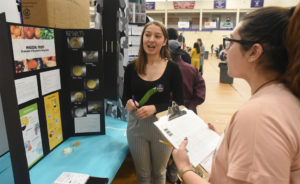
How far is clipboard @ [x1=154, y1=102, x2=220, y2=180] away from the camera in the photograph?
957 millimetres

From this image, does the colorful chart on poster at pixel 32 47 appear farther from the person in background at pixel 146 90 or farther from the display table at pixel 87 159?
the display table at pixel 87 159

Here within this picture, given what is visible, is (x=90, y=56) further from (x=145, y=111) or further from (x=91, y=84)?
(x=145, y=111)

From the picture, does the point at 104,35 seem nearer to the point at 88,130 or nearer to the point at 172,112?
the point at 88,130

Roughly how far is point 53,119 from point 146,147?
2.75ft

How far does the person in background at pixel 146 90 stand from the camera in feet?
5.11

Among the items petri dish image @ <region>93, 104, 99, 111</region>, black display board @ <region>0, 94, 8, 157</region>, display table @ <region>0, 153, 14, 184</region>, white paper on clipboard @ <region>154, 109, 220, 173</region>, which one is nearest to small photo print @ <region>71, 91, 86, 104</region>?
petri dish image @ <region>93, 104, 99, 111</region>

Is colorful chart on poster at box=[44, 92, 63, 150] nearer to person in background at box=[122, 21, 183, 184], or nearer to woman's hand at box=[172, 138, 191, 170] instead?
person in background at box=[122, 21, 183, 184]

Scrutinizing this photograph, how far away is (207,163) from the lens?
104 cm

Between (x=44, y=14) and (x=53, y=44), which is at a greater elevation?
(x=44, y=14)

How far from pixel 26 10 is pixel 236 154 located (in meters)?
1.85

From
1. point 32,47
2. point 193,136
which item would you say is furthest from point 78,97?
point 193,136

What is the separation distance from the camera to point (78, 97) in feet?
6.38

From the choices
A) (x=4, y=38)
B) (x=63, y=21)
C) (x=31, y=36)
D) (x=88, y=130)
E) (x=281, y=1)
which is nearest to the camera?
(x=4, y=38)

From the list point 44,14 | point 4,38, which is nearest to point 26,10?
point 44,14
